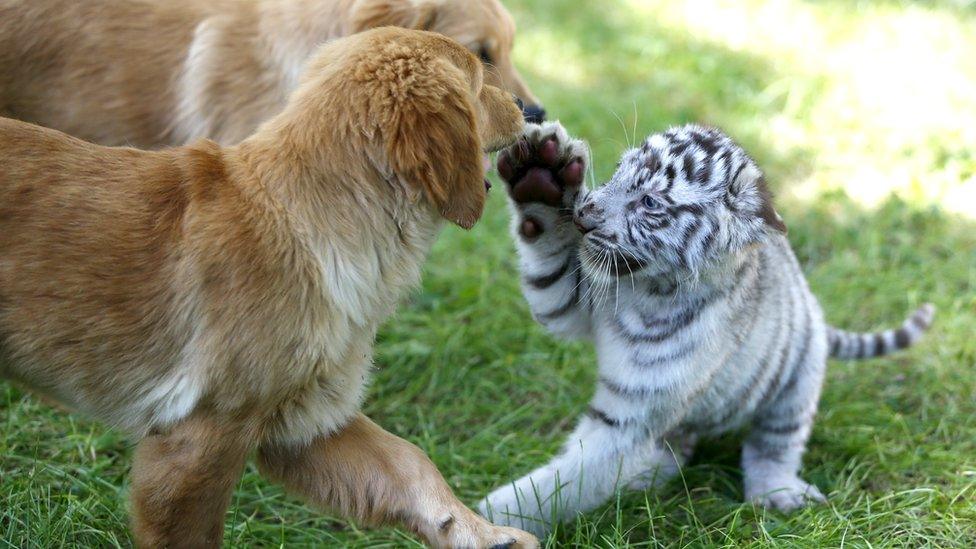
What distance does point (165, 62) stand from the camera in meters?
4.85

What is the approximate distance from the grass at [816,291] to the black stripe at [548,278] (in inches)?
19.8

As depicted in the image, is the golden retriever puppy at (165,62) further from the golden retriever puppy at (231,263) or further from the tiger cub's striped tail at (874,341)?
the tiger cub's striped tail at (874,341)

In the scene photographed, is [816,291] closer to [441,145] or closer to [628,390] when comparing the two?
[628,390]

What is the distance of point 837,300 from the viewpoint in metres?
5.75

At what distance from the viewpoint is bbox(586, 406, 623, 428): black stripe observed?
3891 millimetres

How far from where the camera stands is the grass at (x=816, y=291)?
152 inches

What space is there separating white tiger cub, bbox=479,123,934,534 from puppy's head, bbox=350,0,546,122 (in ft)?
2.17

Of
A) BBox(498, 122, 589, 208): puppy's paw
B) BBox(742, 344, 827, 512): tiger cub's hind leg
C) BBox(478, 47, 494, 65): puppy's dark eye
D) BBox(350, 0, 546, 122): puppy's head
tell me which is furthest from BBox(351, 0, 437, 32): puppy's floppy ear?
BBox(742, 344, 827, 512): tiger cub's hind leg

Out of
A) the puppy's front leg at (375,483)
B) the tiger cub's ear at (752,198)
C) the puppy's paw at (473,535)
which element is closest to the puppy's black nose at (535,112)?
the tiger cub's ear at (752,198)

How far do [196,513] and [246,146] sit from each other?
45.5 inches

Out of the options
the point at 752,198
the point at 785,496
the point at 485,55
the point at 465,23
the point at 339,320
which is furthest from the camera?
the point at 485,55

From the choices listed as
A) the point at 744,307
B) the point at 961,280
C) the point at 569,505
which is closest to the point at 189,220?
the point at 569,505

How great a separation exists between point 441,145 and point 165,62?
2242 millimetres

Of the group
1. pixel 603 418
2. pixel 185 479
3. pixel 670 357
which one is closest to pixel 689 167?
pixel 670 357
